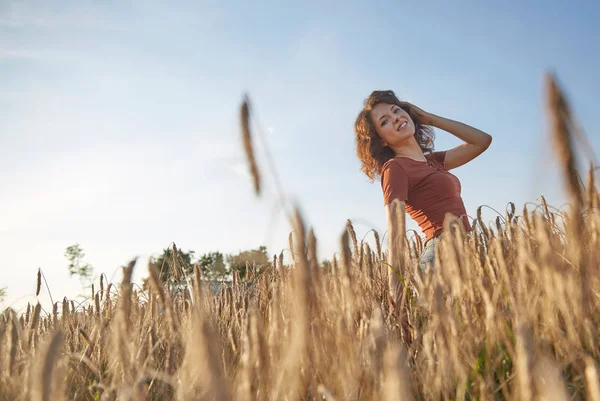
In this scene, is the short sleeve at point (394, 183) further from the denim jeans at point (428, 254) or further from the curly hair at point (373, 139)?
the curly hair at point (373, 139)

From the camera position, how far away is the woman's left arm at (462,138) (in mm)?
4234

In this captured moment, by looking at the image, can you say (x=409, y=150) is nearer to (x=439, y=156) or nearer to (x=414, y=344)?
(x=439, y=156)

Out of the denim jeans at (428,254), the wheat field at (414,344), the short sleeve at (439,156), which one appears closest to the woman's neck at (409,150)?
the short sleeve at (439,156)

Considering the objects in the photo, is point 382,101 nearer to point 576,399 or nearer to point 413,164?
point 413,164

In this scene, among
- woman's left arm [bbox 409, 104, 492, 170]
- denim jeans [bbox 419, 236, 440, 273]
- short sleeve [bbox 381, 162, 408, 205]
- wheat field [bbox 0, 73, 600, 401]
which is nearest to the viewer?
wheat field [bbox 0, 73, 600, 401]

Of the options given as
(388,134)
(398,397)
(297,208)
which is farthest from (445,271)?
(388,134)

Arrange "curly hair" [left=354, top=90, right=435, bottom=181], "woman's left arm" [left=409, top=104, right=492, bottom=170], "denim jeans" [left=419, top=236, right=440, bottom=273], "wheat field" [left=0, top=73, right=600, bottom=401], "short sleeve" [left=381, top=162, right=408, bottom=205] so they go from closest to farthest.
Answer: "wheat field" [left=0, top=73, right=600, bottom=401], "denim jeans" [left=419, top=236, right=440, bottom=273], "short sleeve" [left=381, top=162, right=408, bottom=205], "curly hair" [left=354, top=90, right=435, bottom=181], "woman's left arm" [left=409, top=104, right=492, bottom=170]

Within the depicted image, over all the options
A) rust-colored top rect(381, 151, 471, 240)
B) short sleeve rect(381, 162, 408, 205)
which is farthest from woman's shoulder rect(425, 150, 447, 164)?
short sleeve rect(381, 162, 408, 205)

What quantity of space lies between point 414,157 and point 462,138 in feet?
2.50

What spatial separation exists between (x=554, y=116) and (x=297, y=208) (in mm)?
609

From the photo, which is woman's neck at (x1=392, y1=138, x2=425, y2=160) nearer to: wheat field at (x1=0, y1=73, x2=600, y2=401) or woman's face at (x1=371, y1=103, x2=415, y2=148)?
woman's face at (x1=371, y1=103, x2=415, y2=148)

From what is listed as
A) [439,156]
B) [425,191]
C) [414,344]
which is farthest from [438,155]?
[414,344]

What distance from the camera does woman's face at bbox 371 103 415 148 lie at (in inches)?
151

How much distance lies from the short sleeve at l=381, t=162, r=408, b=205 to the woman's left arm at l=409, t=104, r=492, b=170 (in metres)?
1.14
